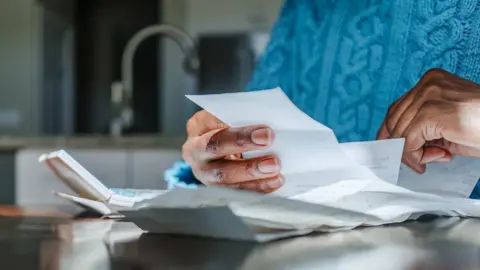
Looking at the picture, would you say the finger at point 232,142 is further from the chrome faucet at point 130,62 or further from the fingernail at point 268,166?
the chrome faucet at point 130,62

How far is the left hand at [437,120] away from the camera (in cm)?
58

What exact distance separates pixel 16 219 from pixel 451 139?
1.42ft

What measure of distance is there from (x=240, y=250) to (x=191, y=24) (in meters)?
3.52

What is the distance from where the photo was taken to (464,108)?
0.59 metres

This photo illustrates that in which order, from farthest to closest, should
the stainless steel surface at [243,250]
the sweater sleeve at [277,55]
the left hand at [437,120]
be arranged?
1. the sweater sleeve at [277,55]
2. the left hand at [437,120]
3. the stainless steel surface at [243,250]

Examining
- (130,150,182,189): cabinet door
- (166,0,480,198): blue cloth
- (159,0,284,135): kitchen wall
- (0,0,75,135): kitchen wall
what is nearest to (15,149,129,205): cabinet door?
(130,150,182,189): cabinet door

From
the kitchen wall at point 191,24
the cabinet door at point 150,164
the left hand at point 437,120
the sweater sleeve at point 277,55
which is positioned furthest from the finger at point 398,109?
the kitchen wall at point 191,24

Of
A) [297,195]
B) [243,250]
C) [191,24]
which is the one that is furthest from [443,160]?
[191,24]

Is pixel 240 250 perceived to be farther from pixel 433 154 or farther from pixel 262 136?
pixel 433 154

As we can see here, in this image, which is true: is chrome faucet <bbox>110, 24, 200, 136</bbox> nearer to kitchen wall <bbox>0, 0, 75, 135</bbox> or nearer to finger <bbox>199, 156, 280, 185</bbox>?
kitchen wall <bbox>0, 0, 75, 135</bbox>

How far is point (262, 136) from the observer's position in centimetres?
47

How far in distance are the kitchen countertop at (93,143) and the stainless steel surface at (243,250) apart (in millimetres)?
1294

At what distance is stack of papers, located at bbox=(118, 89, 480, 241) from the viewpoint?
0.42 meters

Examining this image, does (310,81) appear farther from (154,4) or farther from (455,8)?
(154,4)
